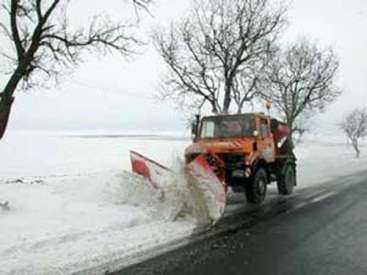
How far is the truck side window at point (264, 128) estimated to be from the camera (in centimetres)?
1614

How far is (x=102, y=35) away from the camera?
14.7 m

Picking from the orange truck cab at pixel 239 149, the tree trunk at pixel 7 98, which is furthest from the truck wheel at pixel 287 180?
the tree trunk at pixel 7 98

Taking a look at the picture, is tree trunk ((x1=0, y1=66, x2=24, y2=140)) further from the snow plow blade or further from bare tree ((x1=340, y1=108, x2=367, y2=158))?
bare tree ((x1=340, y1=108, x2=367, y2=158))

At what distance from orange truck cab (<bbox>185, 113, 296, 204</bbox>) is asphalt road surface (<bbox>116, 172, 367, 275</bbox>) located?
0.86m

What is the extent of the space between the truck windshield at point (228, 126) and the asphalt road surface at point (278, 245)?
2081 mm

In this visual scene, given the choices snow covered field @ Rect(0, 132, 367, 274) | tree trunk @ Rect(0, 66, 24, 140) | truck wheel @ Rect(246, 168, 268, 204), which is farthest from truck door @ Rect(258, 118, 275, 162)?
tree trunk @ Rect(0, 66, 24, 140)

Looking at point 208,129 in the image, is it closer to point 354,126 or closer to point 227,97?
point 227,97

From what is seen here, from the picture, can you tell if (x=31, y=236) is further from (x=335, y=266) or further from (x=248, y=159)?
(x=248, y=159)

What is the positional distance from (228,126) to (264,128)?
1177 millimetres

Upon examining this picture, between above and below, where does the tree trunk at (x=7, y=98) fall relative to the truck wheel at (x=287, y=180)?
above

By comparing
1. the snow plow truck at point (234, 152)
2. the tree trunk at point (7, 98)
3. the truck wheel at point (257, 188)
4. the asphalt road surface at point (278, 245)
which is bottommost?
the asphalt road surface at point (278, 245)

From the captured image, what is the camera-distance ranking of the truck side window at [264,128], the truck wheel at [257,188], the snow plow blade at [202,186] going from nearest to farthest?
the snow plow blade at [202,186] → the truck wheel at [257,188] → the truck side window at [264,128]

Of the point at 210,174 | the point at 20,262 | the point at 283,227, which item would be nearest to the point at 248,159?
the point at 210,174

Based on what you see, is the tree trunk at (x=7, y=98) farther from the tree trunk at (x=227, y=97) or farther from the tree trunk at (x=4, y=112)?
the tree trunk at (x=227, y=97)
